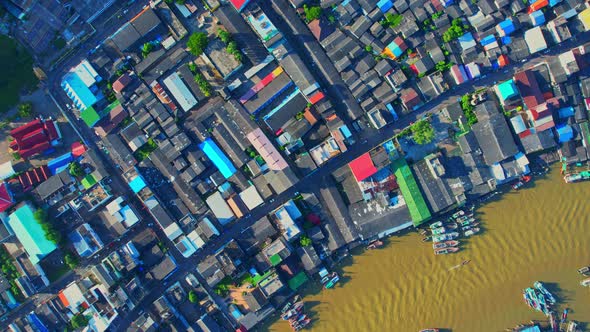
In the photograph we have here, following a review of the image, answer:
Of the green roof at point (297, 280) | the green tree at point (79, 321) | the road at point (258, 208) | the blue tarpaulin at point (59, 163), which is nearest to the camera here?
the green tree at point (79, 321)

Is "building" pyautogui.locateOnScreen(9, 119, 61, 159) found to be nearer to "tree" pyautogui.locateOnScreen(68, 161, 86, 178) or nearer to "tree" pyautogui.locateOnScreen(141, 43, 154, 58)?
"tree" pyautogui.locateOnScreen(68, 161, 86, 178)

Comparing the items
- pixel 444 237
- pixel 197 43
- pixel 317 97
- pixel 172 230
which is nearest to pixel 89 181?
pixel 172 230

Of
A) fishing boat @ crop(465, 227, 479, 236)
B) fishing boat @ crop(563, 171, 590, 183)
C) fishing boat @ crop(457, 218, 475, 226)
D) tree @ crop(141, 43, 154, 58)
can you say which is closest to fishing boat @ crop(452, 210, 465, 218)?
fishing boat @ crop(457, 218, 475, 226)

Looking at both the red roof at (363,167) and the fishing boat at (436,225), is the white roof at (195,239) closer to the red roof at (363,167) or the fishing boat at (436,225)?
the red roof at (363,167)

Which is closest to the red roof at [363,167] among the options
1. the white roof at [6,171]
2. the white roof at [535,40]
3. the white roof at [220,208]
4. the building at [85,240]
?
the white roof at [220,208]

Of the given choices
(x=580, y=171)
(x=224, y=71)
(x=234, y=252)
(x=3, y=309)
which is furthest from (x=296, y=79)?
(x=3, y=309)

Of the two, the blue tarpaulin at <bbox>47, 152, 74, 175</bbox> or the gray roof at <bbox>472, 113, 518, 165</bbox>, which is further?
the blue tarpaulin at <bbox>47, 152, 74, 175</bbox>
